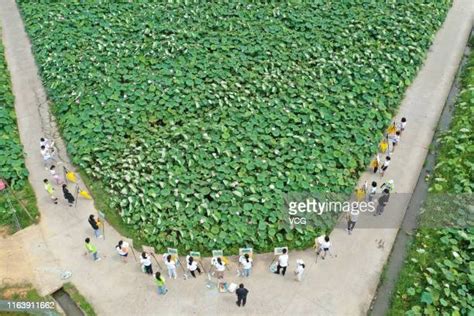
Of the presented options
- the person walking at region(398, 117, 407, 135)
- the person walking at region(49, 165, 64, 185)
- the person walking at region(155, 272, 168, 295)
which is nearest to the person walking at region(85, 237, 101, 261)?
the person walking at region(155, 272, 168, 295)

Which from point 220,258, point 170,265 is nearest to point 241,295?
point 220,258

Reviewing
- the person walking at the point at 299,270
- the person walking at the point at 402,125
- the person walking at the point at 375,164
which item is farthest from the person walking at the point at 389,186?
the person walking at the point at 299,270

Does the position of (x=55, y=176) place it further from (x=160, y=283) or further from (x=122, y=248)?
(x=160, y=283)

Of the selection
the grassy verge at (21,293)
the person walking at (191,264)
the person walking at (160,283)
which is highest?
the person walking at (191,264)

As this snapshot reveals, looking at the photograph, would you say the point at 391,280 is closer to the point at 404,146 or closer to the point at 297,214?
the point at 297,214

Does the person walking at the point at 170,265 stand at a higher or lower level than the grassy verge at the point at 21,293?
higher

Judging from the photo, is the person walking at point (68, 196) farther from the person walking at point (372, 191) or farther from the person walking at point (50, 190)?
the person walking at point (372, 191)
